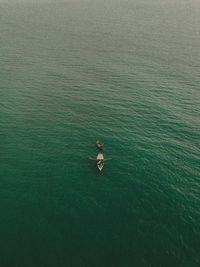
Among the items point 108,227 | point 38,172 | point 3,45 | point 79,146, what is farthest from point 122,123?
point 3,45

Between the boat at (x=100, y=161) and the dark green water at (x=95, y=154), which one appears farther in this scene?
the boat at (x=100, y=161)

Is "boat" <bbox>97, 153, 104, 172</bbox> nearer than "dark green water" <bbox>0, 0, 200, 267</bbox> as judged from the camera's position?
No

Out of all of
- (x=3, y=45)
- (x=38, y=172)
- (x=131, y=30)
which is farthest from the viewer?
(x=131, y=30)

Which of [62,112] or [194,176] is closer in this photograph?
[194,176]

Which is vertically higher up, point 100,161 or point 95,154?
point 95,154

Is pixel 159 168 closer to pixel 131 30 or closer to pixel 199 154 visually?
pixel 199 154

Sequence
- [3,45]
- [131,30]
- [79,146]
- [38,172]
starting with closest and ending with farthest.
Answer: [38,172] < [79,146] < [3,45] < [131,30]

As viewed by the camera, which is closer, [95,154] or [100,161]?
[100,161]

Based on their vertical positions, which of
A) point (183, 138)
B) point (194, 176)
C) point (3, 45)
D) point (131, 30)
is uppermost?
point (131, 30)
